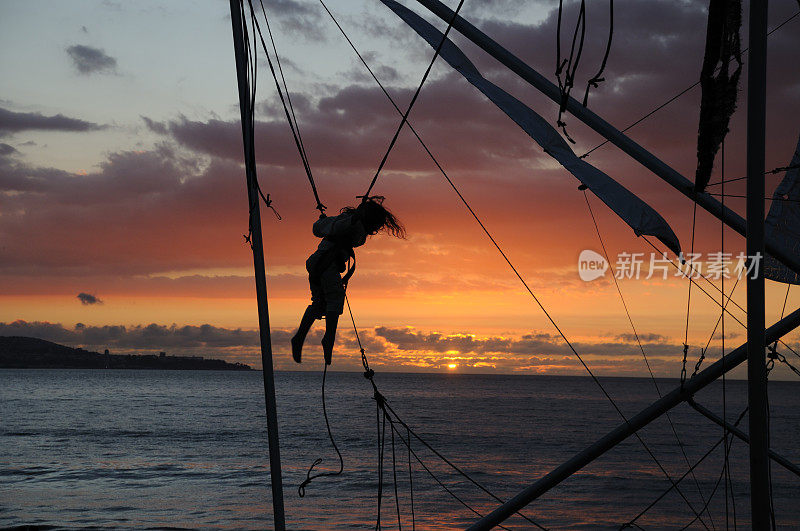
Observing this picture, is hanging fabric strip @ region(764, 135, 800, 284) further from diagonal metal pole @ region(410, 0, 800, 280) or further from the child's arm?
the child's arm

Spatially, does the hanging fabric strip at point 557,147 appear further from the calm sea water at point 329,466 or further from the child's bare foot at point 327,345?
the calm sea water at point 329,466

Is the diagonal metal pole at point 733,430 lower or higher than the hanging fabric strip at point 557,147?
lower

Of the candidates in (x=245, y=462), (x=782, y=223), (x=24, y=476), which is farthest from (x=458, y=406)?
(x=782, y=223)

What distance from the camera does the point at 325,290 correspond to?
910cm

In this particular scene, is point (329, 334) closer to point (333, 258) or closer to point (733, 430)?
point (333, 258)

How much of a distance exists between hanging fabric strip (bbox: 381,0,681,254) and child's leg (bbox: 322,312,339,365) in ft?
11.0

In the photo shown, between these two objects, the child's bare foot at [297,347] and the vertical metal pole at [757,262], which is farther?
the child's bare foot at [297,347]

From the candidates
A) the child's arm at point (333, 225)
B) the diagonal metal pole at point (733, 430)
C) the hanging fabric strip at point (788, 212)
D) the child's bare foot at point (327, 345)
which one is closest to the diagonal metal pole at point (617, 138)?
the hanging fabric strip at point (788, 212)

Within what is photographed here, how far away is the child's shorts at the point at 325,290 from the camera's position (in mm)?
9039

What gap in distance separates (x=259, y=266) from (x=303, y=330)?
1077 millimetres

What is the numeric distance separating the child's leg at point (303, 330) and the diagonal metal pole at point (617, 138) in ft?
12.9

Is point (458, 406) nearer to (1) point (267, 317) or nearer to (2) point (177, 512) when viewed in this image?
(2) point (177, 512)

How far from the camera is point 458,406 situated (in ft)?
350

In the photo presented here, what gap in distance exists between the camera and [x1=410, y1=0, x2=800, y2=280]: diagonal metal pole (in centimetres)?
920
